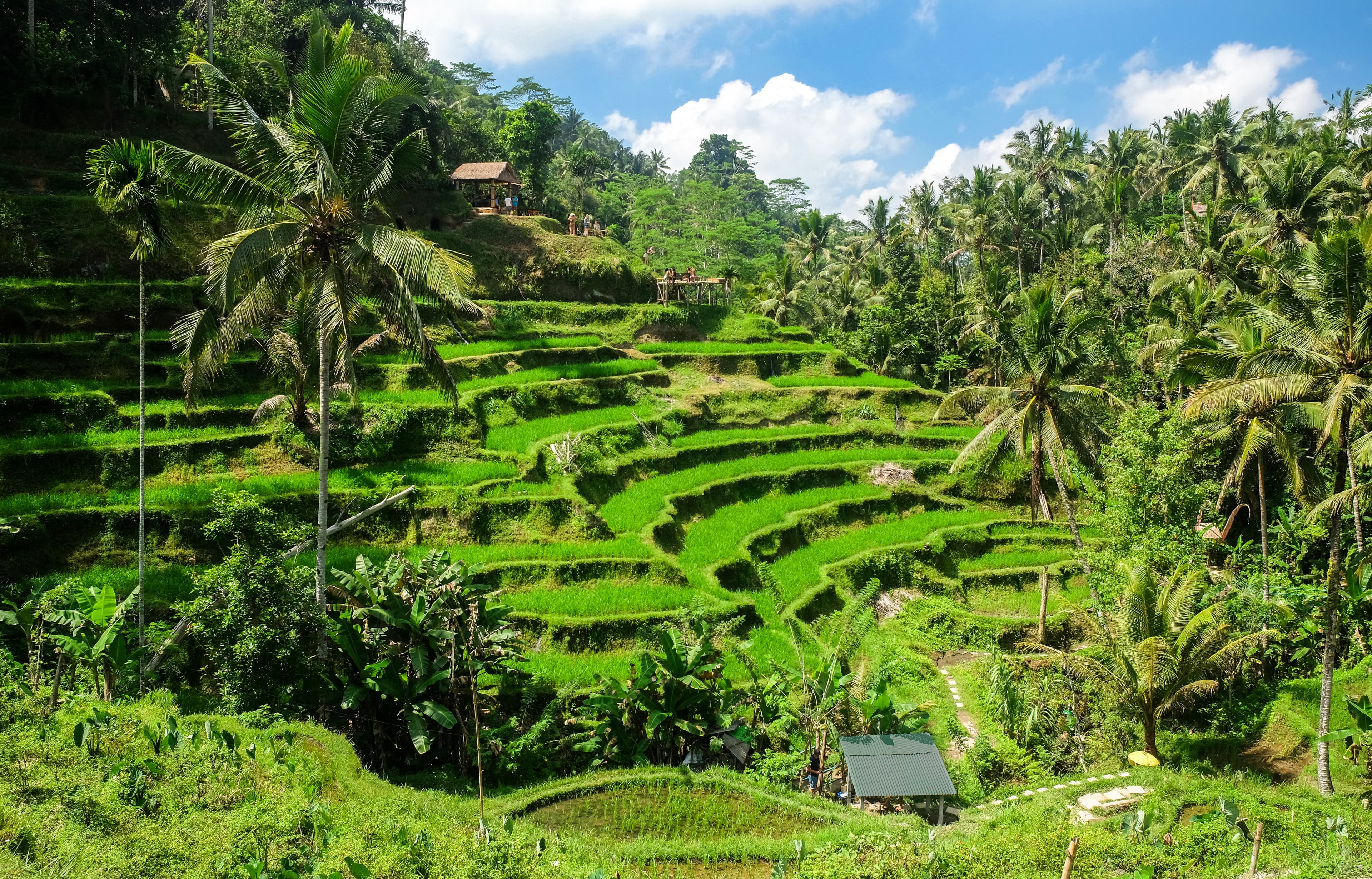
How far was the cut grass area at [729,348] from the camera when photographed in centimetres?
3028

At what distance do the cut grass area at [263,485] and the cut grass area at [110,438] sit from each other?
901 mm

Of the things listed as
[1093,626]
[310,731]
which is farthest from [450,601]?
[1093,626]

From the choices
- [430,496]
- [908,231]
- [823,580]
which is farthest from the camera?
[908,231]

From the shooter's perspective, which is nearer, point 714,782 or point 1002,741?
point 714,782

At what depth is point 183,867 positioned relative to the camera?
6.46 m

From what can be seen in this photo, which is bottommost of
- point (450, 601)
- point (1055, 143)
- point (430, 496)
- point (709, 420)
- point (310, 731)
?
point (310, 731)

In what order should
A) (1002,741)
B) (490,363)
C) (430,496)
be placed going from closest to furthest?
(1002,741) < (430,496) < (490,363)

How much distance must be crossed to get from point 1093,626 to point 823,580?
591cm

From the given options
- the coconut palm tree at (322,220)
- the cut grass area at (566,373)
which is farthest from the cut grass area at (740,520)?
the coconut palm tree at (322,220)

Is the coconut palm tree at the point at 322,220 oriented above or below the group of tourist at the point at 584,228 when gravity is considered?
below

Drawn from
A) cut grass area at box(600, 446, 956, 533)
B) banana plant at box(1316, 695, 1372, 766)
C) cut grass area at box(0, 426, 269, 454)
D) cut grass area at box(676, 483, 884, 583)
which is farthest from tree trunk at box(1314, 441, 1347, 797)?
cut grass area at box(0, 426, 269, 454)

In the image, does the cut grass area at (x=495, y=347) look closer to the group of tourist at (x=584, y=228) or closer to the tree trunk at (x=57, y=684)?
the group of tourist at (x=584, y=228)

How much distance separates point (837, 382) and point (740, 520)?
12.1m

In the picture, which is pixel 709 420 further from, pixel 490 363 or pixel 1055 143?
pixel 1055 143
